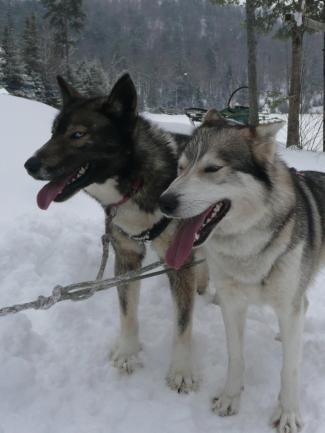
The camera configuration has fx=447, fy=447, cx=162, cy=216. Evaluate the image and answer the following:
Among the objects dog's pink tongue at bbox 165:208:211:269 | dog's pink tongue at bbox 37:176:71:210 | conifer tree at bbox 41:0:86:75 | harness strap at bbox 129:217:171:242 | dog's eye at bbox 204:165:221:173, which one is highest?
conifer tree at bbox 41:0:86:75

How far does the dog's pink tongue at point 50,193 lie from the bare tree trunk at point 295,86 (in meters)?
9.08

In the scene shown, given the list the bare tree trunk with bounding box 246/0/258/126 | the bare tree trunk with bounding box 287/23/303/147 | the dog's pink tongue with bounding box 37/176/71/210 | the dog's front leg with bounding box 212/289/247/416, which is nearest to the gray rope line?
the dog's pink tongue with bounding box 37/176/71/210

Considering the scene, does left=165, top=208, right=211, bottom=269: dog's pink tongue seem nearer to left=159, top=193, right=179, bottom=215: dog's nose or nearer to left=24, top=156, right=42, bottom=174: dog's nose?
left=159, top=193, right=179, bottom=215: dog's nose

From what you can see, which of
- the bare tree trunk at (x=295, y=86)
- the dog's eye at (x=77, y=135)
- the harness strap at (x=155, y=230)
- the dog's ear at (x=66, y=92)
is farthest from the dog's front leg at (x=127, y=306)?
the bare tree trunk at (x=295, y=86)

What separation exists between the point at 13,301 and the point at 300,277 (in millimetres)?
2219

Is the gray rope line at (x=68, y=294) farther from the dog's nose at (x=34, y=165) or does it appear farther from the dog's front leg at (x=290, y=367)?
the dog's front leg at (x=290, y=367)

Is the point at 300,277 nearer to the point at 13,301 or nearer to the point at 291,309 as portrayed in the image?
the point at 291,309

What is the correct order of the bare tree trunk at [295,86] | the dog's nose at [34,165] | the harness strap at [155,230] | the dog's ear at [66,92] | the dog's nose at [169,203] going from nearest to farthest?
1. the dog's nose at [169,203]
2. the dog's nose at [34,165]
3. the harness strap at [155,230]
4. the dog's ear at [66,92]
5. the bare tree trunk at [295,86]

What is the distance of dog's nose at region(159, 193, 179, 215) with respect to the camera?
1.95 metres

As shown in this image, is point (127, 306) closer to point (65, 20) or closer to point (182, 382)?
point (182, 382)

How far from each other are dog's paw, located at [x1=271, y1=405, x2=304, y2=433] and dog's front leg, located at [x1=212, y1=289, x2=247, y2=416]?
243 mm

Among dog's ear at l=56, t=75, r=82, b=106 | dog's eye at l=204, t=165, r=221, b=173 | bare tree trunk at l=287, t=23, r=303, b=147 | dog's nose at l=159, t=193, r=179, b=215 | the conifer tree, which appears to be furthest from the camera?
the conifer tree

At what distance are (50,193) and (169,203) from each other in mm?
788

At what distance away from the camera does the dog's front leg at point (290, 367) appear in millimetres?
2266
